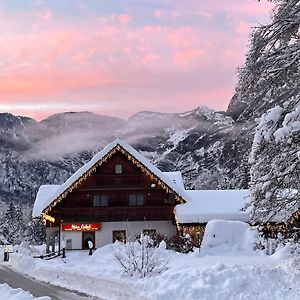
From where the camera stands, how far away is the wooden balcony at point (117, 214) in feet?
146

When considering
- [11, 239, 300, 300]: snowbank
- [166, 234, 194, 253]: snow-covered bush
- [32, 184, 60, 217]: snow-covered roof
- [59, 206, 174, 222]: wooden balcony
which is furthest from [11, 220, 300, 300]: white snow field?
[59, 206, 174, 222]: wooden balcony

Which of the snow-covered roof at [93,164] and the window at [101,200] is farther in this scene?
the window at [101,200]

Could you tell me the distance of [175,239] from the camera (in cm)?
3297

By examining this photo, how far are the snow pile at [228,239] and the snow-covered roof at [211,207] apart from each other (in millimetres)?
11283

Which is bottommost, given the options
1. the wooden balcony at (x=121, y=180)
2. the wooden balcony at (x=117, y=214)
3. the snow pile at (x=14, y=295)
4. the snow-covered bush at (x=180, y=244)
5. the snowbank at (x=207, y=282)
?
the snow pile at (x=14, y=295)

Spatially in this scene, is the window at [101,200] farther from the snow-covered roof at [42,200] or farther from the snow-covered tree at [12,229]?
the snow-covered tree at [12,229]

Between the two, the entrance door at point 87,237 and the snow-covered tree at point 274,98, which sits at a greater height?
the snow-covered tree at point 274,98

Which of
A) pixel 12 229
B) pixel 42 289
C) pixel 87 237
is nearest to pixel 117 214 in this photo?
pixel 87 237

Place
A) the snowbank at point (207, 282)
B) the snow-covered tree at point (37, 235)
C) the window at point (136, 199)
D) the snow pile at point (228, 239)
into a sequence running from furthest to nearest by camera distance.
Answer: the snow-covered tree at point (37, 235)
the window at point (136, 199)
the snow pile at point (228, 239)
the snowbank at point (207, 282)

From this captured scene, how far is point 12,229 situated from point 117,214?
7140cm

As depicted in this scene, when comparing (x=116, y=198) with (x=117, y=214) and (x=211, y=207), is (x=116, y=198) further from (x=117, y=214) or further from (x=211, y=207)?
(x=211, y=207)

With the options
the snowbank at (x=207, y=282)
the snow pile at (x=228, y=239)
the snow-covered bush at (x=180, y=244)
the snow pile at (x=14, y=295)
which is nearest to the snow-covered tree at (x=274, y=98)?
the snowbank at (x=207, y=282)

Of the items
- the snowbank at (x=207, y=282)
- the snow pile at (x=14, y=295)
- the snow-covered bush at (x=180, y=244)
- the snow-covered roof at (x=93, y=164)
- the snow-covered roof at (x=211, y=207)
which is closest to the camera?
the snowbank at (x=207, y=282)

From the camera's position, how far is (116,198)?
45.4m
